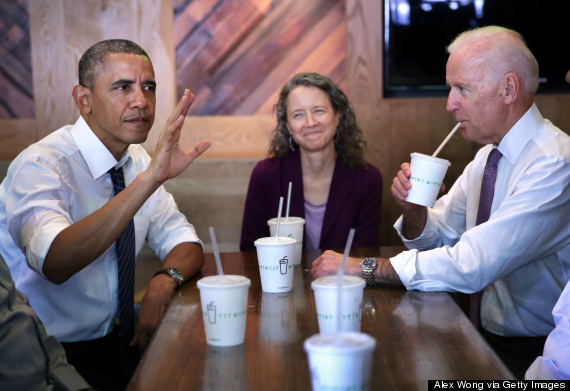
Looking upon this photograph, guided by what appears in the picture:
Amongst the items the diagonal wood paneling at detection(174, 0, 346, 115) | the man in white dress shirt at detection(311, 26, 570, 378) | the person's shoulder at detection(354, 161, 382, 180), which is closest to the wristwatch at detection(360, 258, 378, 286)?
the man in white dress shirt at detection(311, 26, 570, 378)

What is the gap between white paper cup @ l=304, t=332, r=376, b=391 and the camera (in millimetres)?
902

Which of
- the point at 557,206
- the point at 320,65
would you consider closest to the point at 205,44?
the point at 320,65

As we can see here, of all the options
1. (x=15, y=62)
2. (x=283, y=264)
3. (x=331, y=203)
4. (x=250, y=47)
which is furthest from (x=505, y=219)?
(x=15, y=62)

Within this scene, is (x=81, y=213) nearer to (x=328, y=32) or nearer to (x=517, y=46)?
(x=517, y=46)

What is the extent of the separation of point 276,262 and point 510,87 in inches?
37.6

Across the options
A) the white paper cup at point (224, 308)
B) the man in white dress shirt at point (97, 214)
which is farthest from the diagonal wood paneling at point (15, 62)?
the white paper cup at point (224, 308)

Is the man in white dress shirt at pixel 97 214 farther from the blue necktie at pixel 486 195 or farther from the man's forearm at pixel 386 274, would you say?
the blue necktie at pixel 486 195

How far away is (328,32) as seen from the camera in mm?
3490

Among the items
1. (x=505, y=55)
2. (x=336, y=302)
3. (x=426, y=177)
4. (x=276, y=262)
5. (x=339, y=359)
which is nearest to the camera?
(x=339, y=359)

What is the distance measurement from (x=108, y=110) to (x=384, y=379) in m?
1.45

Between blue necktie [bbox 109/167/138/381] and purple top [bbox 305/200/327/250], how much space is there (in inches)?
33.1

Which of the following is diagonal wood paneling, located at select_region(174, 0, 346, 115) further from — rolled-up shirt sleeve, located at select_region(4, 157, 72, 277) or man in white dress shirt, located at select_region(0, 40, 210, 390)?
rolled-up shirt sleeve, located at select_region(4, 157, 72, 277)

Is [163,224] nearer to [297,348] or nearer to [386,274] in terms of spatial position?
[386,274]

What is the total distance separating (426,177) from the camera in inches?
73.2
